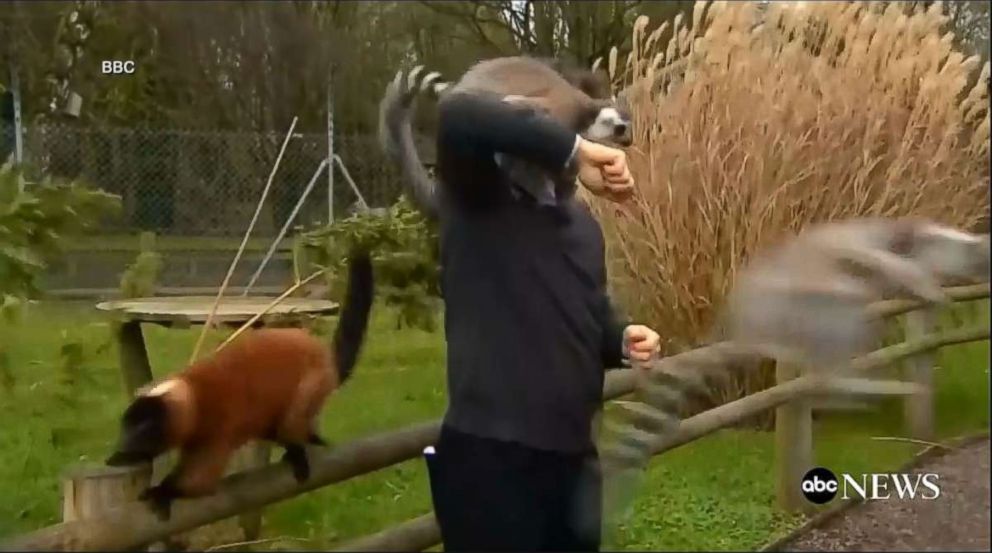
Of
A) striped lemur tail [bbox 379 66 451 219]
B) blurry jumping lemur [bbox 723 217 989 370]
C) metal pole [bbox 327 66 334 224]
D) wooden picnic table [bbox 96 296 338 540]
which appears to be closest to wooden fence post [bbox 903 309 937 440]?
blurry jumping lemur [bbox 723 217 989 370]

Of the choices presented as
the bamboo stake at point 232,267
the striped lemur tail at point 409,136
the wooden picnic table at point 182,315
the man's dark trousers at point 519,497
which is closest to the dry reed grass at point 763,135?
the bamboo stake at point 232,267

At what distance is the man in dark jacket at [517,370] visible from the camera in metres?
0.83

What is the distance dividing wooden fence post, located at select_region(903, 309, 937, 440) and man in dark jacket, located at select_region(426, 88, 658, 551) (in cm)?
25

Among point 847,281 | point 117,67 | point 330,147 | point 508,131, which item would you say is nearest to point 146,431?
point 508,131

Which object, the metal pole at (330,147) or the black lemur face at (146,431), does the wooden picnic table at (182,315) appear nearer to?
the black lemur face at (146,431)

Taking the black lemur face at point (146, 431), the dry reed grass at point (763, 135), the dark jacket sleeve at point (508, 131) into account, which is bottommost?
the black lemur face at point (146, 431)

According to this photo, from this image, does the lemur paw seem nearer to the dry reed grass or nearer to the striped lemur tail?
the striped lemur tail

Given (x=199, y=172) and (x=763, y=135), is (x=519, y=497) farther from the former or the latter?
(x=199, y=172)

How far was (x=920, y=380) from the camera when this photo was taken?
1104 mm

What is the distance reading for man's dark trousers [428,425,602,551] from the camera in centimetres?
82

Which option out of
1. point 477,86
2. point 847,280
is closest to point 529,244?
point 477,86

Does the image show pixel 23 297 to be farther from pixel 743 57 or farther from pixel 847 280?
pixel 847 280

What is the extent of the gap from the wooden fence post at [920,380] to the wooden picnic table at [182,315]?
82 centimetres

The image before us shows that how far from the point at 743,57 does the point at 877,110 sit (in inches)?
10.9
